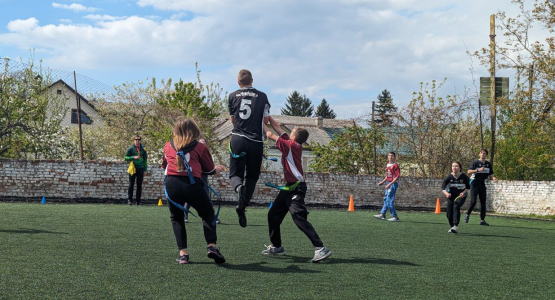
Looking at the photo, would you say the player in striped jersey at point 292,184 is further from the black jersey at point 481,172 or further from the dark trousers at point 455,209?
the black jersey at point 481,172

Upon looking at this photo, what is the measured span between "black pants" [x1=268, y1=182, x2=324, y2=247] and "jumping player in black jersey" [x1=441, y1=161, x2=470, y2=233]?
562 centimetres

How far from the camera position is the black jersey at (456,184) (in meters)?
12.1

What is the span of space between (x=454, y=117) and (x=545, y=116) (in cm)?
541

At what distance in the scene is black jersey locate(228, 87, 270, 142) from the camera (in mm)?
7406

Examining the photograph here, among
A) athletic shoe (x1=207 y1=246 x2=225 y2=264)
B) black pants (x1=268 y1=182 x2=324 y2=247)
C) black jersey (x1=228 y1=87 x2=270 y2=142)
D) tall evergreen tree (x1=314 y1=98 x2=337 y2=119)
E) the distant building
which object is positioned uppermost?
tall evergreen tree (x1=314 y1=98 x2=337 y2=119)

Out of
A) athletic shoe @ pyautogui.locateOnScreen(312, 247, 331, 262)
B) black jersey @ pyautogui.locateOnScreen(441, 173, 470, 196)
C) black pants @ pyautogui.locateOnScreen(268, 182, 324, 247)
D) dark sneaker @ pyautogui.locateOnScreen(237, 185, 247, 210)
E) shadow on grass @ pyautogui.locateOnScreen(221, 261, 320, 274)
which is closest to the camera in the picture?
shadow on grass @ pyautogui.locateOnScreen(221, 261, 320, 274)

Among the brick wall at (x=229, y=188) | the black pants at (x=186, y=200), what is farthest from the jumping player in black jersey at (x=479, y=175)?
the black pants at (x=186, y=200)

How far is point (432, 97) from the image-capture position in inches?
1102

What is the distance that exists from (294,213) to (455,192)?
237 inches

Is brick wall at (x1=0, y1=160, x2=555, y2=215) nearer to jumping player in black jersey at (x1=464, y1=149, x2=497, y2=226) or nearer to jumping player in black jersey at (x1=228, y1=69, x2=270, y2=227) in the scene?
jumping player in black jersey at (x1=464, y1=149, x2=497, y2=226)

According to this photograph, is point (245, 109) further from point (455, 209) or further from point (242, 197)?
point (455, 209)

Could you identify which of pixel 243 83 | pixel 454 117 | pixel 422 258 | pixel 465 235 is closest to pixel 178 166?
pixel 243 83

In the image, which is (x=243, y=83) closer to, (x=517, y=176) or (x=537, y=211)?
(x=537, y=211)

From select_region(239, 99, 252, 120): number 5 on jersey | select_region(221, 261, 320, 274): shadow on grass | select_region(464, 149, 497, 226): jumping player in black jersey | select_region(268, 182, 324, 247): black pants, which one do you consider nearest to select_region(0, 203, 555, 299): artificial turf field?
select_region(221, 261, 320, 274): shadow on grass
